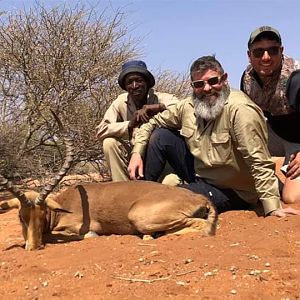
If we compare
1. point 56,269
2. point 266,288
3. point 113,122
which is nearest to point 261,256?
point 266,288

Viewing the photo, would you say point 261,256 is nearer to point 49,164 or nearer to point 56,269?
Answer: point 56,269

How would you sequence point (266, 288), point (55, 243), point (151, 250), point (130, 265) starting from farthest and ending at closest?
point (55, 243) → point (151, 250) → point (130, 265) → point (266, 288)

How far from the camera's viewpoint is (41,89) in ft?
37.3

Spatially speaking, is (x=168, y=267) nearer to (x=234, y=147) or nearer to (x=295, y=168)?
Result: (x=234, y=147)

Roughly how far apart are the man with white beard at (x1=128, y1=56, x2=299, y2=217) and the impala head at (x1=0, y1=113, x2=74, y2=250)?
111 centimetres

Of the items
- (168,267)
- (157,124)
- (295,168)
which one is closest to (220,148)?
(295,168)

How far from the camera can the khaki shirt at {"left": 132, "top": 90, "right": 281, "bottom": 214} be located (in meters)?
5.57

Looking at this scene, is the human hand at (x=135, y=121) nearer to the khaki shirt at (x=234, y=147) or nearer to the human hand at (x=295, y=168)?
the khaki shirt at (x=234, y=147)

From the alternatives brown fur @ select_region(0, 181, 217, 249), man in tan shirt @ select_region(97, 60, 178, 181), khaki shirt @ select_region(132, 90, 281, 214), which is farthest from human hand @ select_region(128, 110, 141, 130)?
brown fur @ select_region(0, 181, 217, 249)

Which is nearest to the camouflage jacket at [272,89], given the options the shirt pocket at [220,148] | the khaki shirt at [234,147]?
the khaki shirt at [234,147]

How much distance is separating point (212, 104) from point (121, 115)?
82.6 inches

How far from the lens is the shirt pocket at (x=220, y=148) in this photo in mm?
5869

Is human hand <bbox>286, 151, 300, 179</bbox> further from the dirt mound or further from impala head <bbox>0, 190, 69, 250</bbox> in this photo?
impala head <bbox>0, 190, 69, 250</bbox>

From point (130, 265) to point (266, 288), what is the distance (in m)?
1.08
